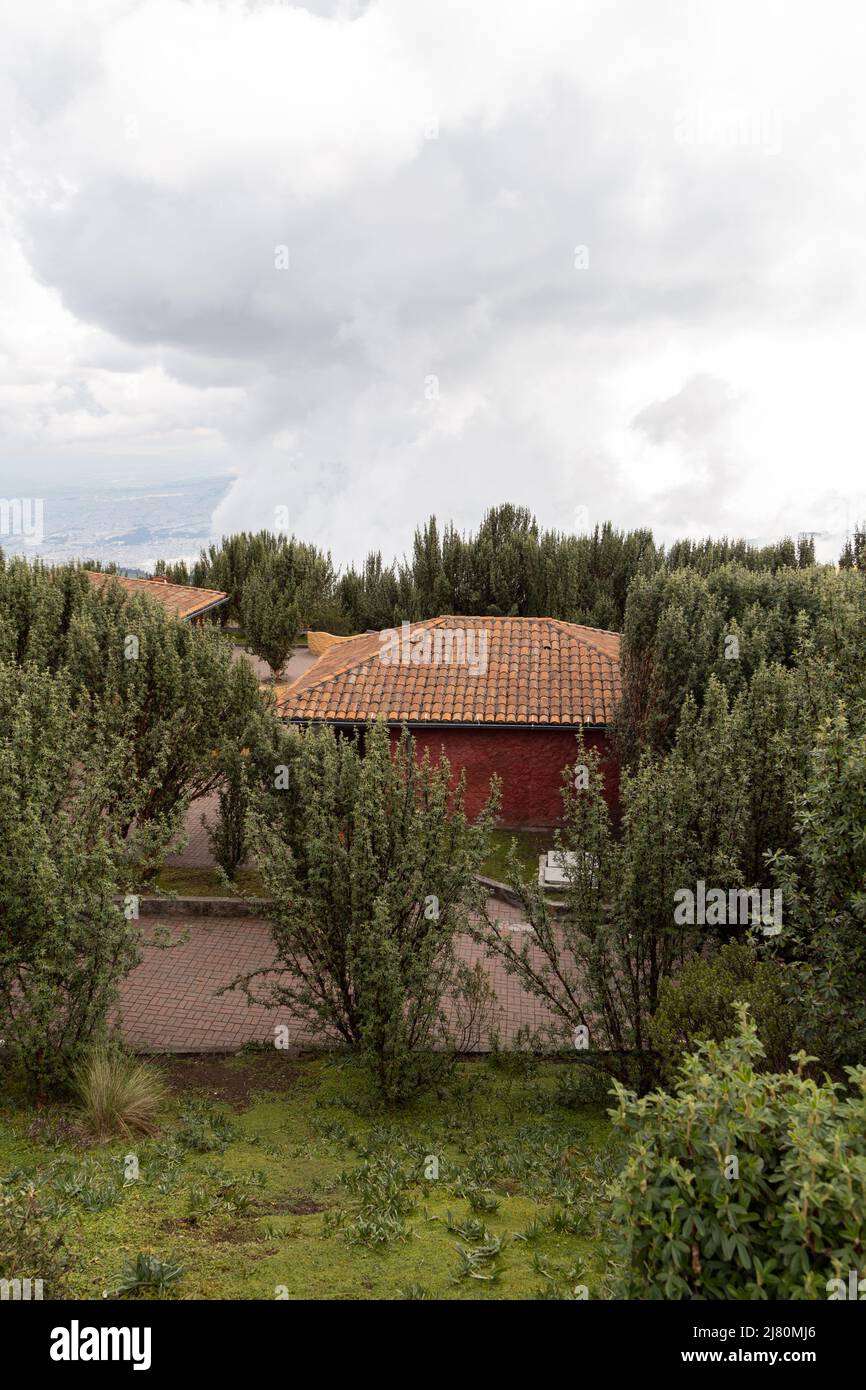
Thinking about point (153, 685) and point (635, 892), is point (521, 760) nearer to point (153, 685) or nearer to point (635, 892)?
point (153, 685)

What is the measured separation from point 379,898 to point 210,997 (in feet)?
17.8

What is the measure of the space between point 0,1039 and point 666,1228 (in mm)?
8913

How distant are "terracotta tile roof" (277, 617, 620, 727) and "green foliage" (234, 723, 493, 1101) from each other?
948 cm

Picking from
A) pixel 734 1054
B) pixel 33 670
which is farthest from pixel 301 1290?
pixel 33 670

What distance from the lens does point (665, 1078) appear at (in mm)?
10055

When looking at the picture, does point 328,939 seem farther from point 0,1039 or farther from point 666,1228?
point 666,1228

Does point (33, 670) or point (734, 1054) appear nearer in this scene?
point (734, 1054)

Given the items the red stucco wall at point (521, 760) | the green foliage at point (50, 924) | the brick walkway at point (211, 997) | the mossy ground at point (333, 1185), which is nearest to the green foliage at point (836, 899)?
the mossy ground at point (333, 1185)

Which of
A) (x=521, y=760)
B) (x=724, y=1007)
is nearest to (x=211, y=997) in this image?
(x=724, y=1007)

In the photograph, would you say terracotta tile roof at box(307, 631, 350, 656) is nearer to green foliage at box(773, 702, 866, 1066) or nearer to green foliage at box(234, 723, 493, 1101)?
green foliage at box(234, 723, 493, 1101)
